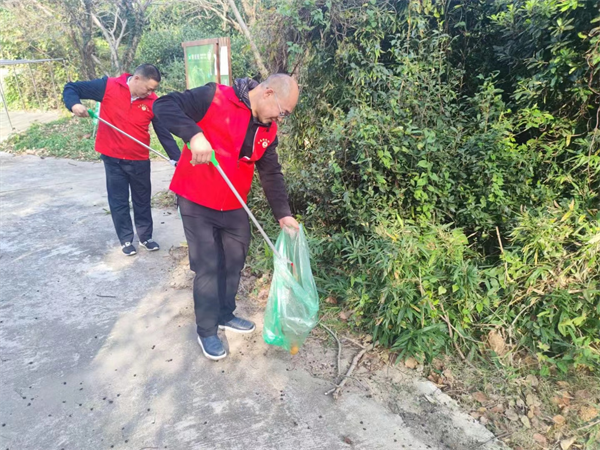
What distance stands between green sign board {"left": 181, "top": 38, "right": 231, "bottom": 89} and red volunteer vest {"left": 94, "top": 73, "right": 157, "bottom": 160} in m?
1.43

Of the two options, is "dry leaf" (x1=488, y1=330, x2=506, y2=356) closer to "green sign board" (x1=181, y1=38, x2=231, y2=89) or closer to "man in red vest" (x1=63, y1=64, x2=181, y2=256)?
"man in red vest" (x1=63, y1=64, x2=181, y2=256)

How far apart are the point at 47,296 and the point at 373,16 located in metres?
3.43

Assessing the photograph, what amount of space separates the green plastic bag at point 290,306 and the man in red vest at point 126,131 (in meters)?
1.91

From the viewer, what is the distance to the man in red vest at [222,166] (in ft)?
7.32

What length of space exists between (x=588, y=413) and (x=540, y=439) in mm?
319

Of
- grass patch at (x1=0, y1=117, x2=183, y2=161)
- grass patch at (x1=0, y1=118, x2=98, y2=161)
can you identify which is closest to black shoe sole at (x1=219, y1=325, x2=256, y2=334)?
grass patch at (x1=0, y1=117, x2=183, y2=161)

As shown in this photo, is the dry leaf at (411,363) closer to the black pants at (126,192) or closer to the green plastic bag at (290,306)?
the green plastic bag at (290,306)

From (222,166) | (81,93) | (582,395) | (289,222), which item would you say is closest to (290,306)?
(289,222)

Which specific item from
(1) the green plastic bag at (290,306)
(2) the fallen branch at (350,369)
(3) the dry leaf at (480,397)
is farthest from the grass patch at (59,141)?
(3) the dry leaf at (480,397)

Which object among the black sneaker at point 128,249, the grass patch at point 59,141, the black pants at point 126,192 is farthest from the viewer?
the grass patch at point 59,141

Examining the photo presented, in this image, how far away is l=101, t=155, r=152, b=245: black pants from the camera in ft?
13.2

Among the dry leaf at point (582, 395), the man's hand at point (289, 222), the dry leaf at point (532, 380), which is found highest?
the man's hand at point (289, 222)

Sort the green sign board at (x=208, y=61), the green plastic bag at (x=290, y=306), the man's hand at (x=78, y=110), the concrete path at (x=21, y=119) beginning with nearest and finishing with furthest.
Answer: the green plastic bag at (x=290, y=306), the man's hand at (x=78, y=110), the green sign board at (x=208, y=61), the concrete path at (x=21, y=119)

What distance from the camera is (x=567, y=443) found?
215 centimetres
